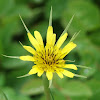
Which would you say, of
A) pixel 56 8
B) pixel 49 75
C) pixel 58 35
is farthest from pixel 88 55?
pixel 49 75

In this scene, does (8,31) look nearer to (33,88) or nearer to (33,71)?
(33,88)

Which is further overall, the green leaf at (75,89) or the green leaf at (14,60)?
the green leaf at (14,60)

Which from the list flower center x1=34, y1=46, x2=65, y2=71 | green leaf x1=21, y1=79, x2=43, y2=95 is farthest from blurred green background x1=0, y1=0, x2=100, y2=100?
flower center x1=34, y1=46, x2=65, y2=71

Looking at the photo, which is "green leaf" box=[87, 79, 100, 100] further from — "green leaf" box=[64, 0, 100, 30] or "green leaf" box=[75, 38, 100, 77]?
"green leaf" box=[64, 0, 100, 30]

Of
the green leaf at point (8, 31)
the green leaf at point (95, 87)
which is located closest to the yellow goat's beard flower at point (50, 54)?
the green leaf at point (95, 87)

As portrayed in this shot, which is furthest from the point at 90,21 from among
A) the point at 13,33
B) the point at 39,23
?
the point at 13,33

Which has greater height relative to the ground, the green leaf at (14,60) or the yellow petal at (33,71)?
the green leaf at (14,60)

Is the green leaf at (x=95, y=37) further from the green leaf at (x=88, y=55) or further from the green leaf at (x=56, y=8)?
the green leaf at (x=56, y=8)

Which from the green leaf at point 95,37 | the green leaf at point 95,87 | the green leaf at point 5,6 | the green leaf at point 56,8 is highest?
the green leaf at point 5,6
